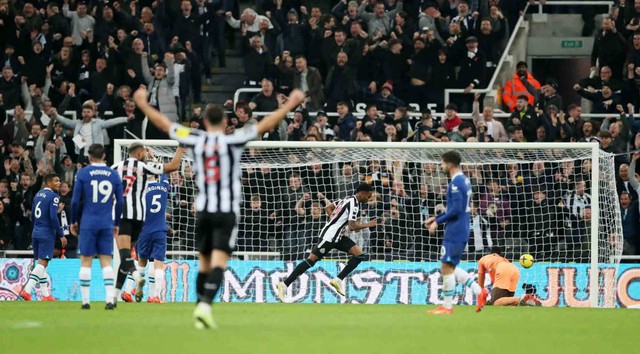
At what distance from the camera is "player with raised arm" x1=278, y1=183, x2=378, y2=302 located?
19625 millimetres

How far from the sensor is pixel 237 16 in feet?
90.8

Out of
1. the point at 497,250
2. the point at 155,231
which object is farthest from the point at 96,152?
the point at 497,250

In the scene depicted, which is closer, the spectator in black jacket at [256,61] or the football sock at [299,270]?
the football sock at [299,270]

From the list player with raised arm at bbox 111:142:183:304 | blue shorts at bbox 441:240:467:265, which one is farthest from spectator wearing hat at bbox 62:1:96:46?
blue shorts at bbox 441:240:467:265

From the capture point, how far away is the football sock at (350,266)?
19.8m

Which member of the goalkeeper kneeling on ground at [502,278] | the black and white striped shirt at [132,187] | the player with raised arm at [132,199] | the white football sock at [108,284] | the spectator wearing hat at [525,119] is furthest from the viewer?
the spectator wearing hat at [525,119]

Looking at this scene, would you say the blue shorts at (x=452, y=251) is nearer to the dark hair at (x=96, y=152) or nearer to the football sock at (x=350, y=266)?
the dark hair at (x=96, y=152)

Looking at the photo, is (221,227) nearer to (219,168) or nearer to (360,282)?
(219,168)

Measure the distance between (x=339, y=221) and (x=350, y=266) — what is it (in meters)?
0.70

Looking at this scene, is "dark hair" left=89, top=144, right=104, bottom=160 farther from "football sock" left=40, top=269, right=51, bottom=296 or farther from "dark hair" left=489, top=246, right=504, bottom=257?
"dark hair" left=489, top=246, right=504, bottom=257

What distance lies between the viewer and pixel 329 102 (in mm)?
25203

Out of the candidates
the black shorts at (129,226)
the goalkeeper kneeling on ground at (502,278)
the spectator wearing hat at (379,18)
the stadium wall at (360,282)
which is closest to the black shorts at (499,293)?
the goalkeeper kneeling on ground at (502,278)

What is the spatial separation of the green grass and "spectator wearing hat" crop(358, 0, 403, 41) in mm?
10955

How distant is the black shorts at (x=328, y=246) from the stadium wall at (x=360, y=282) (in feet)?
4.97
